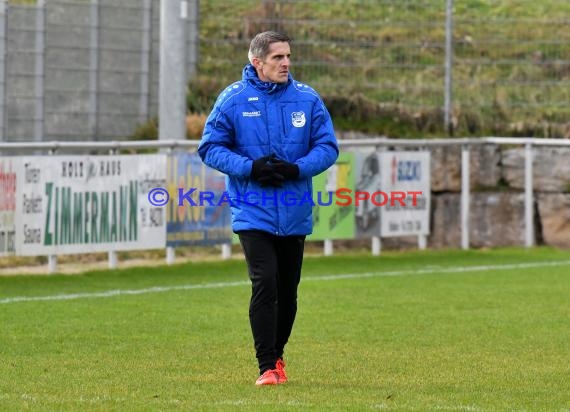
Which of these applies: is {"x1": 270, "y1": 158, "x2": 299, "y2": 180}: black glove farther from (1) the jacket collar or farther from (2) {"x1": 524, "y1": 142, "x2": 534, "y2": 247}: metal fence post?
(2) {"x1": 524, "y1": 142, "x2": 534, "y2": 247}: metal fence post

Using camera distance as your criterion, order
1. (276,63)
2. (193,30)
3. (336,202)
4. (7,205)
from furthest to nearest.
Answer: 1. (193,30)
2. (336,202)
3. (7,205)
4. (276,63)

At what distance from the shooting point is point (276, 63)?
30.1 feet

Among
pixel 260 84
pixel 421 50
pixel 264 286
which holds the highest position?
pixel 421 50

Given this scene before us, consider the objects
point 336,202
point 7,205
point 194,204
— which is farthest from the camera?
point 336,202

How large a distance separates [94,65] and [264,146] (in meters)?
12.6

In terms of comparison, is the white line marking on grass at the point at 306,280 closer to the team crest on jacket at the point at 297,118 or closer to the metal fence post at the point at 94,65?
the metal fence post at the point at 94,65

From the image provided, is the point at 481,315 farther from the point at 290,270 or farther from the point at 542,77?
the point at 542,77

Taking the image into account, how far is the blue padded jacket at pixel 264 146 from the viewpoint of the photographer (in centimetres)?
921

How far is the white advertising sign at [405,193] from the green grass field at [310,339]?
1.25 meters

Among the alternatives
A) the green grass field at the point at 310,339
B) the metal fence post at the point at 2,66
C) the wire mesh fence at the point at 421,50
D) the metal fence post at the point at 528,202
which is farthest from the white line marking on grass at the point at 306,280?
the metal fence post at the point at 2,66

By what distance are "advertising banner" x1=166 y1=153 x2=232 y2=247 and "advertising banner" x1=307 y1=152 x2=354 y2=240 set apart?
1.26 m

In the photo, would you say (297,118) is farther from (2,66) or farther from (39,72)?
(39,72)

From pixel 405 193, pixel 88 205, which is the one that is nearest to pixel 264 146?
pixel 88 205

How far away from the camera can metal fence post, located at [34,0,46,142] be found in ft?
68.8
